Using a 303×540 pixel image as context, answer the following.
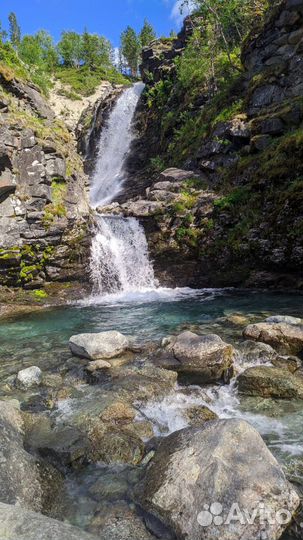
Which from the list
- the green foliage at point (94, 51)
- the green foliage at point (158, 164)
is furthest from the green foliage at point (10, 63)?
the green foliage at point (94, 51)

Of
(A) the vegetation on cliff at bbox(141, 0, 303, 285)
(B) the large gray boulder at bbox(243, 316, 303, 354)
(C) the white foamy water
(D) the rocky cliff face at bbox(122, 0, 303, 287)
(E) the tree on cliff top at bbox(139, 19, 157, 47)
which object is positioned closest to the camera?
(C) the white foamy water

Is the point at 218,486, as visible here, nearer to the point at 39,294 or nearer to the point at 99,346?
the point at 99,346

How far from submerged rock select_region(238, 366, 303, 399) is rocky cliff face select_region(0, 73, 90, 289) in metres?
12.5

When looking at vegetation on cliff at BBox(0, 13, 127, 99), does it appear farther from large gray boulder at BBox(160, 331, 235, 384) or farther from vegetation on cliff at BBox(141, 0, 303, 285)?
large gray boulder at BBox(160, 331, 235, 384)

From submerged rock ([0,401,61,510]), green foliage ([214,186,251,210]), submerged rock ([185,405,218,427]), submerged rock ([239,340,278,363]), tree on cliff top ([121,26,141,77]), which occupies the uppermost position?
tree on cliff top ([121,26,141,77])

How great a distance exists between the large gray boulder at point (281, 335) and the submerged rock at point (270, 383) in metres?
1.37

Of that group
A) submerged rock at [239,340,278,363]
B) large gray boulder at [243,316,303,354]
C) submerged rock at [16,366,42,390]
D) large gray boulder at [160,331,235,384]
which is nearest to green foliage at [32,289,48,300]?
submerged rock at [16,366,42,390]

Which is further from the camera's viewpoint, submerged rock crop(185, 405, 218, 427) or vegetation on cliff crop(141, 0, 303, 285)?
vegetation on cliff crop(141, 0, 303, 285)

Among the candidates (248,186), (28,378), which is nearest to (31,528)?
(28,378)

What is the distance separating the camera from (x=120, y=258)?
773 inches

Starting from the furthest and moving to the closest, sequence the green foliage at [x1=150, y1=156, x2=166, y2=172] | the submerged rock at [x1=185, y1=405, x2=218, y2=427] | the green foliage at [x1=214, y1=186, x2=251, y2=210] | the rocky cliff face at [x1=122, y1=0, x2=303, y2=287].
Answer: the green foliage at [x1=150, y1=156, x2=166, y2=172] → the green foliage at [x1=214, y1=186, x2=251, y2=210] → the rocky cliff face at [x1=122, y1=0, x2=303, y2=287] → the submerged rock at [x1=185, y1=405, x2=218, y2=427]

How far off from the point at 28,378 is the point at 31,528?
491 centimetres

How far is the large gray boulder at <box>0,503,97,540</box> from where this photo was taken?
3043 mm

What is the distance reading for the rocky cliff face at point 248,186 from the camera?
16.7 m
